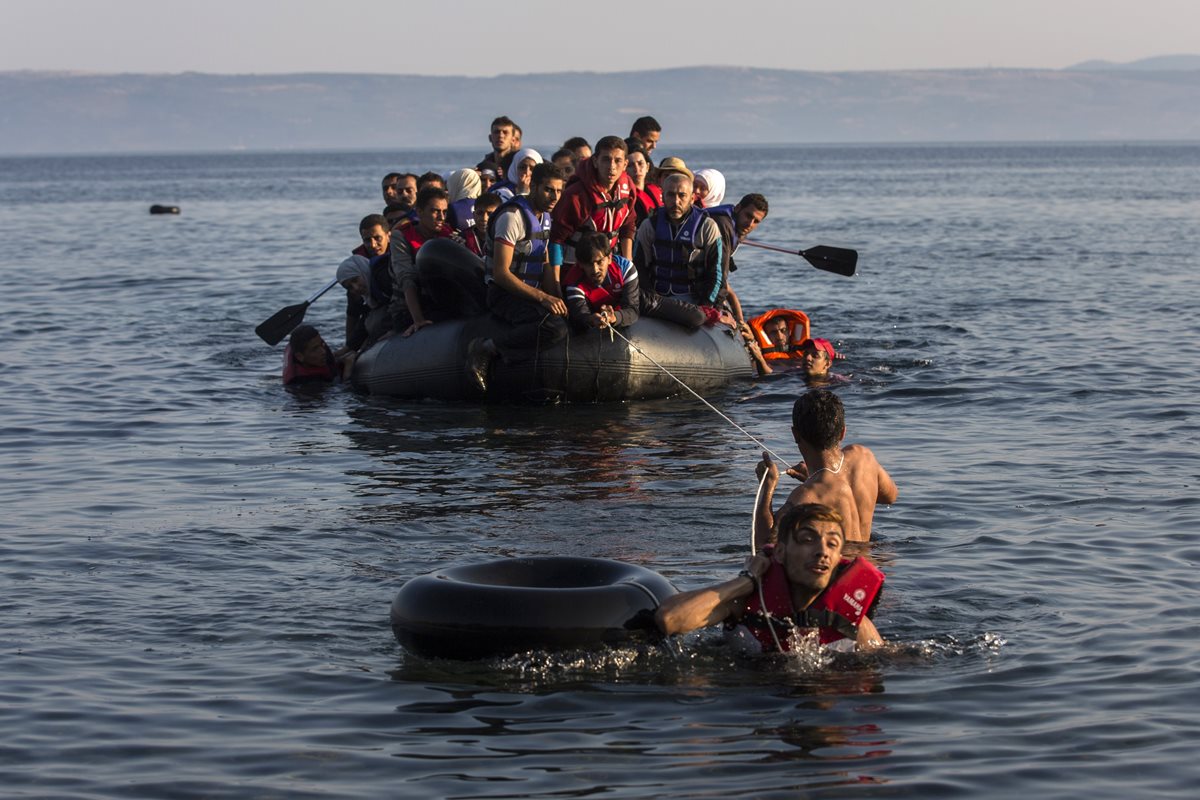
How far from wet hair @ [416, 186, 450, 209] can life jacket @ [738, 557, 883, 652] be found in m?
7.43

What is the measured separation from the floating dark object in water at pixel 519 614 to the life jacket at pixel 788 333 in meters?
8.96

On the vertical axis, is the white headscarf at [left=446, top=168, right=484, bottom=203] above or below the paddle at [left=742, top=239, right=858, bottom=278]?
above

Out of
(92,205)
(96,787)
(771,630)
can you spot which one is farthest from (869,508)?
(92,205)

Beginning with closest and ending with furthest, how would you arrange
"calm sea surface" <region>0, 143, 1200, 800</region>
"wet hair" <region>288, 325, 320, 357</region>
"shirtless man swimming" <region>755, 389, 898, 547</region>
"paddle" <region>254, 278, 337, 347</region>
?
"calm sea surface" <region>0, 143, 1200, 800</region>
"shirtless man swimming" <region>755, 389, 898, 547</region>
"wet hair" <region>288, 325, 320, 357</region>
"paddle" <region>254, 278, 337, 347</region>

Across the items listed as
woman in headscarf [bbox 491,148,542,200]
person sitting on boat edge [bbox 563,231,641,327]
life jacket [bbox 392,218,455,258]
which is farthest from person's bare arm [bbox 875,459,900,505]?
life jacket [bbox 392,218,455,258]

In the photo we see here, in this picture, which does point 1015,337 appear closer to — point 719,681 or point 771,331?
point 771,331

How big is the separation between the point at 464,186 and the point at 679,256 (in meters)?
2.12

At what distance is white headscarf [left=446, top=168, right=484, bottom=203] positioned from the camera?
47.5 ft

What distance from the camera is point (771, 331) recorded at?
16.3 metres

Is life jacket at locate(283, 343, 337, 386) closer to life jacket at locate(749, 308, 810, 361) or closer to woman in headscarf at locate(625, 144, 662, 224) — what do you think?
woman in headscarf at locate(625, 144, 662, 224)

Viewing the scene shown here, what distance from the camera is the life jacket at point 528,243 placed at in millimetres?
12703

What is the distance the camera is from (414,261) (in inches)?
547

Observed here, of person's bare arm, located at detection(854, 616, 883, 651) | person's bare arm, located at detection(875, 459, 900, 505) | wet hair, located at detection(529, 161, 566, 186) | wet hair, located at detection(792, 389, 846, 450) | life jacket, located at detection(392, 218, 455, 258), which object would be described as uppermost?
wet hair, located at detection(529, 161, 566, 186)

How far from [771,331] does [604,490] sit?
590 centimetres
